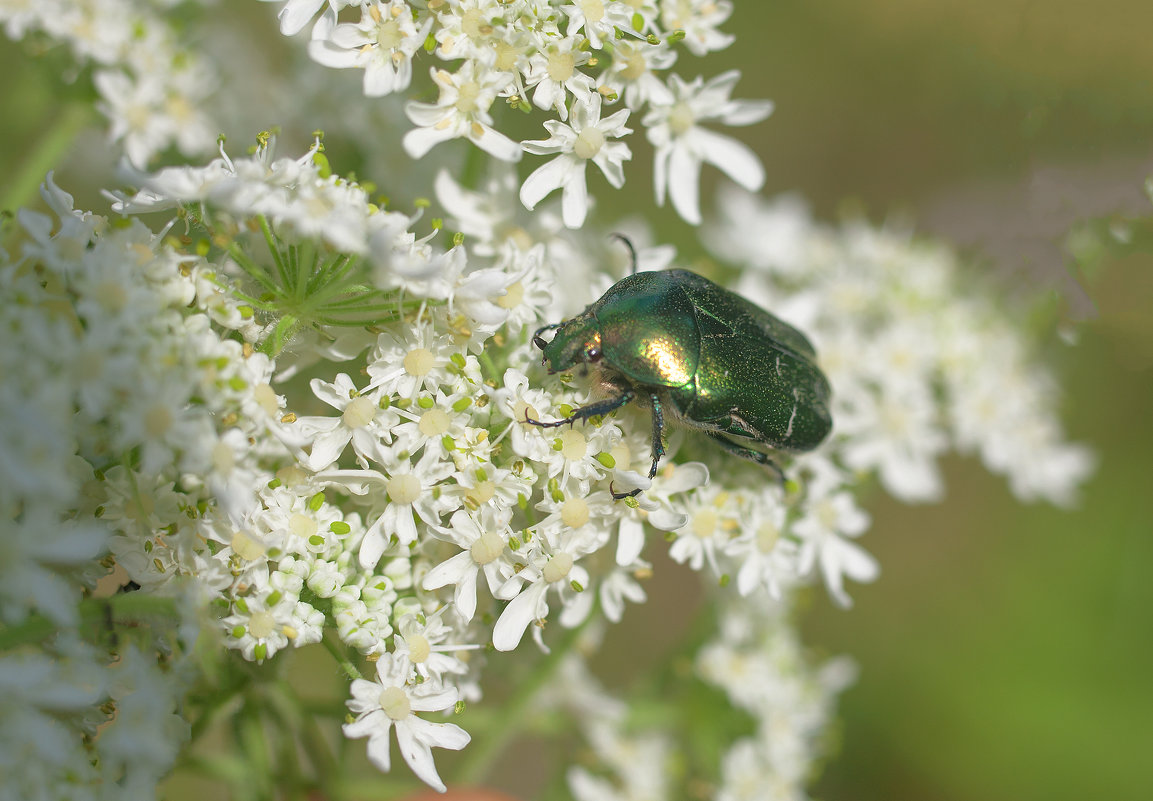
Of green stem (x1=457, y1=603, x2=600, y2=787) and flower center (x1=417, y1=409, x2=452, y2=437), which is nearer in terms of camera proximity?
flower center (x1=417, y1=409, x2=452, y2=437)

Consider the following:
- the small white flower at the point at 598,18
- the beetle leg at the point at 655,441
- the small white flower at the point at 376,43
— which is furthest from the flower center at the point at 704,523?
the small white flower at the point at 376,43

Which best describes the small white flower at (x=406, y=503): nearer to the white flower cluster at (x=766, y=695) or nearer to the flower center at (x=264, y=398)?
the flower center at (x=264, y=398)

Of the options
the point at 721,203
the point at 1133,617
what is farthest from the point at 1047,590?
the point at 721,203

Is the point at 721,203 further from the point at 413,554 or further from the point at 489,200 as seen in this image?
the point at 413,554

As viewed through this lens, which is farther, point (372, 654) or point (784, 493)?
point (784, 493)

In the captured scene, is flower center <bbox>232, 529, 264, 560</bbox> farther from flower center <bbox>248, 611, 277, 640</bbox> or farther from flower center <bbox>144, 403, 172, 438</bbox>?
flower center <bbox>144, 403, 172, 438</bbox>

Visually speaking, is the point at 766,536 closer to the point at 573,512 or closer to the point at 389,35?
the point at 573,512

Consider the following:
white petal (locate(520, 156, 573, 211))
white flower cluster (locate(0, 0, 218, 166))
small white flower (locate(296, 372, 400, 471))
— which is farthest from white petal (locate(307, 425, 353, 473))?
white flower cluster (locate(0, 0, 218, 166))
